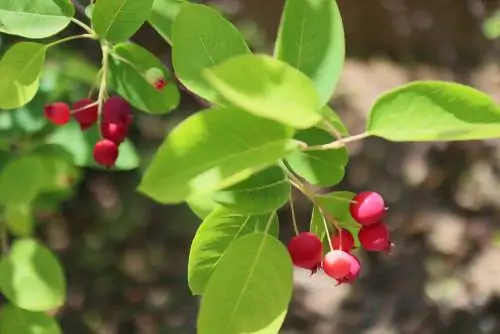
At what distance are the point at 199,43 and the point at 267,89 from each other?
204mm

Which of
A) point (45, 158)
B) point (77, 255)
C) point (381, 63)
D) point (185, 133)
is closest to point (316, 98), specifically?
point (185, 133)

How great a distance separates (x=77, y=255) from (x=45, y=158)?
80 centimetres

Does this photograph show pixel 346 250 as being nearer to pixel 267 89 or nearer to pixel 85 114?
pixel 267 89

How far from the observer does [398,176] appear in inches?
99.3

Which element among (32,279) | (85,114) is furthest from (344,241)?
(32,279)

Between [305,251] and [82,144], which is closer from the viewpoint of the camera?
[305,251]

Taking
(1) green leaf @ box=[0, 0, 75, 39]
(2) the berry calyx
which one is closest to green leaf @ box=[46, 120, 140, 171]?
(2) the berry calyx

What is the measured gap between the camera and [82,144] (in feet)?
4.52

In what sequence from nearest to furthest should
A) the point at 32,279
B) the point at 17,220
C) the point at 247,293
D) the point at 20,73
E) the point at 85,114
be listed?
1. the point at 247,293
2. the point at 20,73
3. the point at 85,114
4. the point at 32,279
5. the point at 17,220

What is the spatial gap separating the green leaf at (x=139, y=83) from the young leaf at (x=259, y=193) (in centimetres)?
31

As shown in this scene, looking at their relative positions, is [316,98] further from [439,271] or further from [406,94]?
[439,271]

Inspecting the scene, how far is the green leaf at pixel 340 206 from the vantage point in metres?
0.78

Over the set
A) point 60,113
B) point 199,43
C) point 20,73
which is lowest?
point 60,113

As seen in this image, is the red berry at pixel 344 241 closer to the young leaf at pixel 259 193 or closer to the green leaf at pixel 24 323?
the young leaf at pixel 259 193
